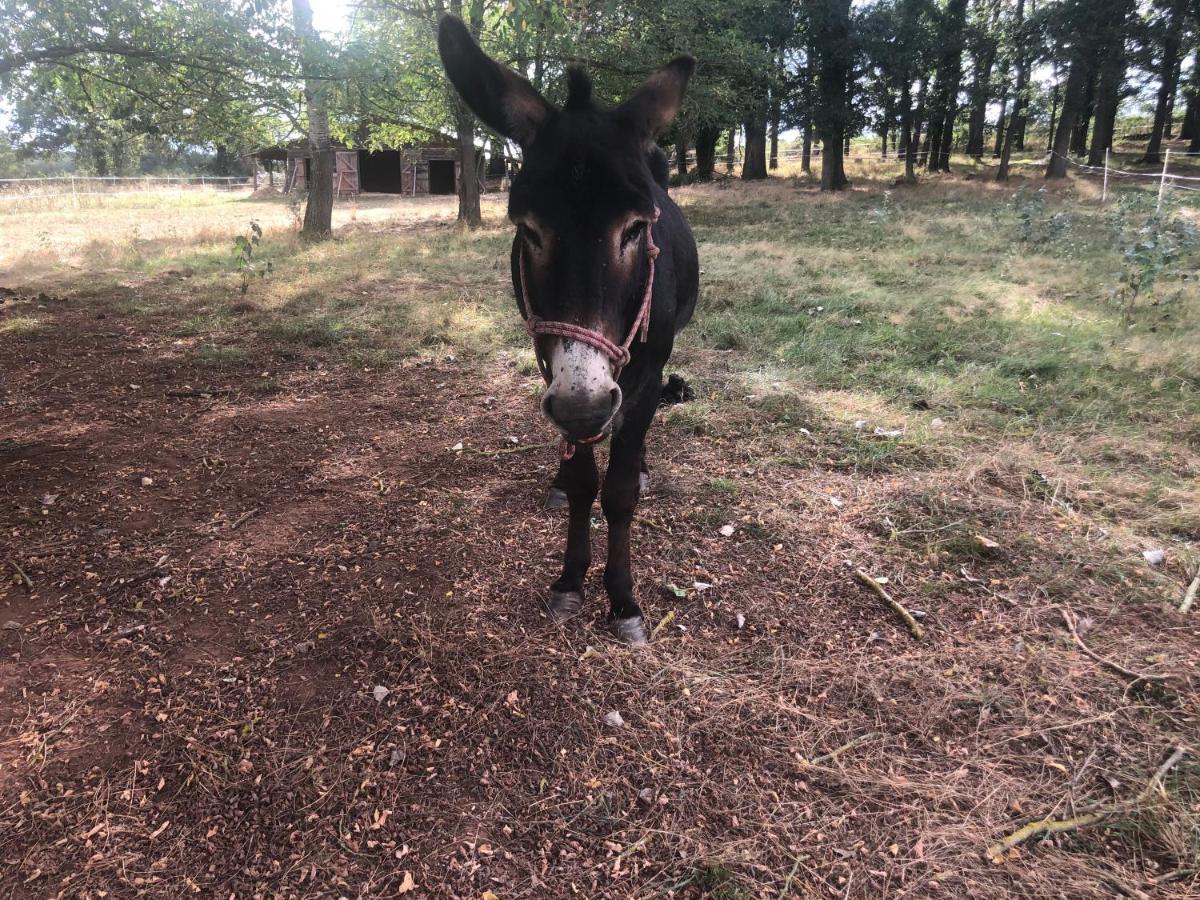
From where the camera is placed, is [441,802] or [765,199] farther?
[765,199]

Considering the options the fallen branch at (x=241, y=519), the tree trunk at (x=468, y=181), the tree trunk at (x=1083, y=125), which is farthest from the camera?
the tree trunk at (x=1083, y=125)

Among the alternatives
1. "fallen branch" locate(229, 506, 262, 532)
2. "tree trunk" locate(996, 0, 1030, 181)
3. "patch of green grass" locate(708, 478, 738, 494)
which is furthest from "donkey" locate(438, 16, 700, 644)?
"tree trunk" locate(996, 0, 1030, 181)

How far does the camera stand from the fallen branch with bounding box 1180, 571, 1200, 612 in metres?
3.07

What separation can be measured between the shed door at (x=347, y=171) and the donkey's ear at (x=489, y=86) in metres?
42.9

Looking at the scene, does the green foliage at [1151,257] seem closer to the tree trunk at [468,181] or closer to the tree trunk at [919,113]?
the tree trunk at [468,181]

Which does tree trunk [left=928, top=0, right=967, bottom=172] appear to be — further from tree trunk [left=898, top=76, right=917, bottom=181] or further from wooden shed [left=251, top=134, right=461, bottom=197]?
wooden shed [left=251, top=134, right=461, bottom=197]

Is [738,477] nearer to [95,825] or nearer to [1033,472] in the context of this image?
[1033,472]

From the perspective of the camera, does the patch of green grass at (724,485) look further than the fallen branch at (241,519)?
Yes

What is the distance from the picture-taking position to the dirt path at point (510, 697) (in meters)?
2.08

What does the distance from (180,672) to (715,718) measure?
2.33 m

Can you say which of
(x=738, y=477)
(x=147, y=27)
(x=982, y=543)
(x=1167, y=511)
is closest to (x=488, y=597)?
(x=738, y=477)

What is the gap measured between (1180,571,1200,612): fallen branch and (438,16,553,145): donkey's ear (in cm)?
369

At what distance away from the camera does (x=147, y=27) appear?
7.02 meters

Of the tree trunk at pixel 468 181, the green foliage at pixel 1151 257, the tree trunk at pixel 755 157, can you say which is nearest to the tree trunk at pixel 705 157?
the tree trunk at pixel 755 157
